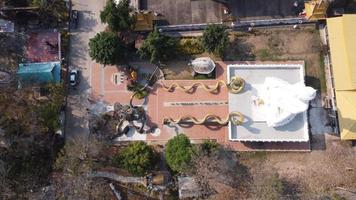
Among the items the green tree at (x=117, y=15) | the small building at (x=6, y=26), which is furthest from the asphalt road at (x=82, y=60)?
the small building at (x=6, y=26)

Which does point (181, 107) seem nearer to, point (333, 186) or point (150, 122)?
point (150, 122)

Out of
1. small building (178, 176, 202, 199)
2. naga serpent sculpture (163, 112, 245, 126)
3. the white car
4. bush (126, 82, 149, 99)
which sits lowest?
small building (178, 176, 202, 199)

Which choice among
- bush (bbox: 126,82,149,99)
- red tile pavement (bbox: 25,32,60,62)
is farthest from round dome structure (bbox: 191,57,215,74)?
red tile pavement (bbox: 25,32,60,62)

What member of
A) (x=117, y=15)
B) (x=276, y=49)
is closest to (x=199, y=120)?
(x=276, y=49)

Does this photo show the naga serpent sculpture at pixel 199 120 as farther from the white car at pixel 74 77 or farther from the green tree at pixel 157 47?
the white car at pixel 74 77

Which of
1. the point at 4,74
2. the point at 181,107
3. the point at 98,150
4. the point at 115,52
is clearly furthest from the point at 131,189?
the point at 4,74

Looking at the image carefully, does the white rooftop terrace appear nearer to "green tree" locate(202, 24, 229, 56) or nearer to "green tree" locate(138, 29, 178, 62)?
"green tree" locate(202, 24, 229, 56)

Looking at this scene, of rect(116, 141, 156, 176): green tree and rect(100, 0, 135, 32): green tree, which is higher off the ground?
rect(100, 0, 135, 32): green tree
